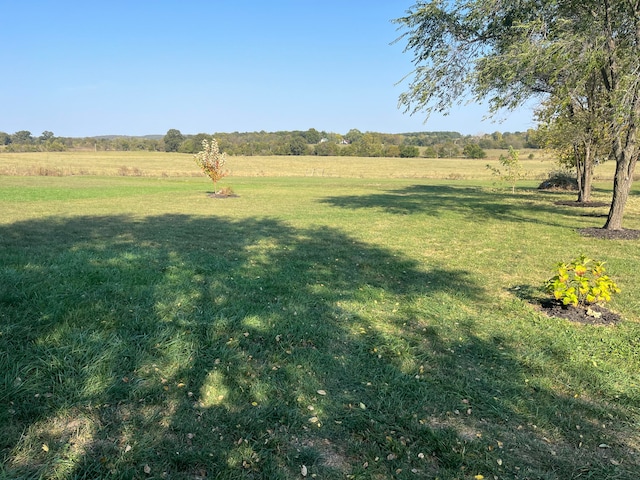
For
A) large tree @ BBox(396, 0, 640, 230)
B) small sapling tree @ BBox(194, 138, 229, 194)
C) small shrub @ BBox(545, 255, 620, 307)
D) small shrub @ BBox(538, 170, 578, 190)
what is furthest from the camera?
small shrub @ BBox(538, 170, 578, 190)

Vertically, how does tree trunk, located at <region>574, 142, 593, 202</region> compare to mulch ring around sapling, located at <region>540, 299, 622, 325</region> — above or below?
above

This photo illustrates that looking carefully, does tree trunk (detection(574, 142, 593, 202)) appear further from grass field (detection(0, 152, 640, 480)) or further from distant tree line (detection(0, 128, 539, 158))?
distant tree line (detection(0, 128, 539, 158))

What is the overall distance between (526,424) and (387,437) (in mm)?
1068

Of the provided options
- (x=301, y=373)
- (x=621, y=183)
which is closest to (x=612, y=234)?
(x=621, y=183)

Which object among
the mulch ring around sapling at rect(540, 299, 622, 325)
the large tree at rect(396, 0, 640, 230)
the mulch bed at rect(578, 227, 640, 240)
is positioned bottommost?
the mulch ring around sapling at rect(540, 299, 622, 325)

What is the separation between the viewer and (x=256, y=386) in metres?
3.19

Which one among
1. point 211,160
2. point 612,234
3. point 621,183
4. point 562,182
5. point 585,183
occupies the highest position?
point 211,160

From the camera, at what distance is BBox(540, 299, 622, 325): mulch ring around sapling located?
16.2 ft

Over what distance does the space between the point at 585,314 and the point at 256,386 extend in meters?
4.21

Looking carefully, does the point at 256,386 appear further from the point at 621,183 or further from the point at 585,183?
the point at 585,183

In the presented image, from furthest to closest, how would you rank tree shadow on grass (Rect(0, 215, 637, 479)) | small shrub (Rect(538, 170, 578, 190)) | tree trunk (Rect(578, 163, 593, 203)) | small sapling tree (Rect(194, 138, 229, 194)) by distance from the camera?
small shrub (Rect(538, 170, 578, 190))
small sapling tree (Rect(194, 138, 229, 194))
tree trunk (Rect(578, 163, 593, 203))
tree shadow on grass (Rect(0, 215, 637, 479))

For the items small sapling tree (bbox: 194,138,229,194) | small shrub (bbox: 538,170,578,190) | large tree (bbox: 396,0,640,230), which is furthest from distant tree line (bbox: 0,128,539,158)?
large tree (bbox: 396,0,640,230)

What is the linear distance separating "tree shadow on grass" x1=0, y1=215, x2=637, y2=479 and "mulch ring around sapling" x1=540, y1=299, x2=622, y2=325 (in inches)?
43.0

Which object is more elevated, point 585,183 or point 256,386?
point 585,183
